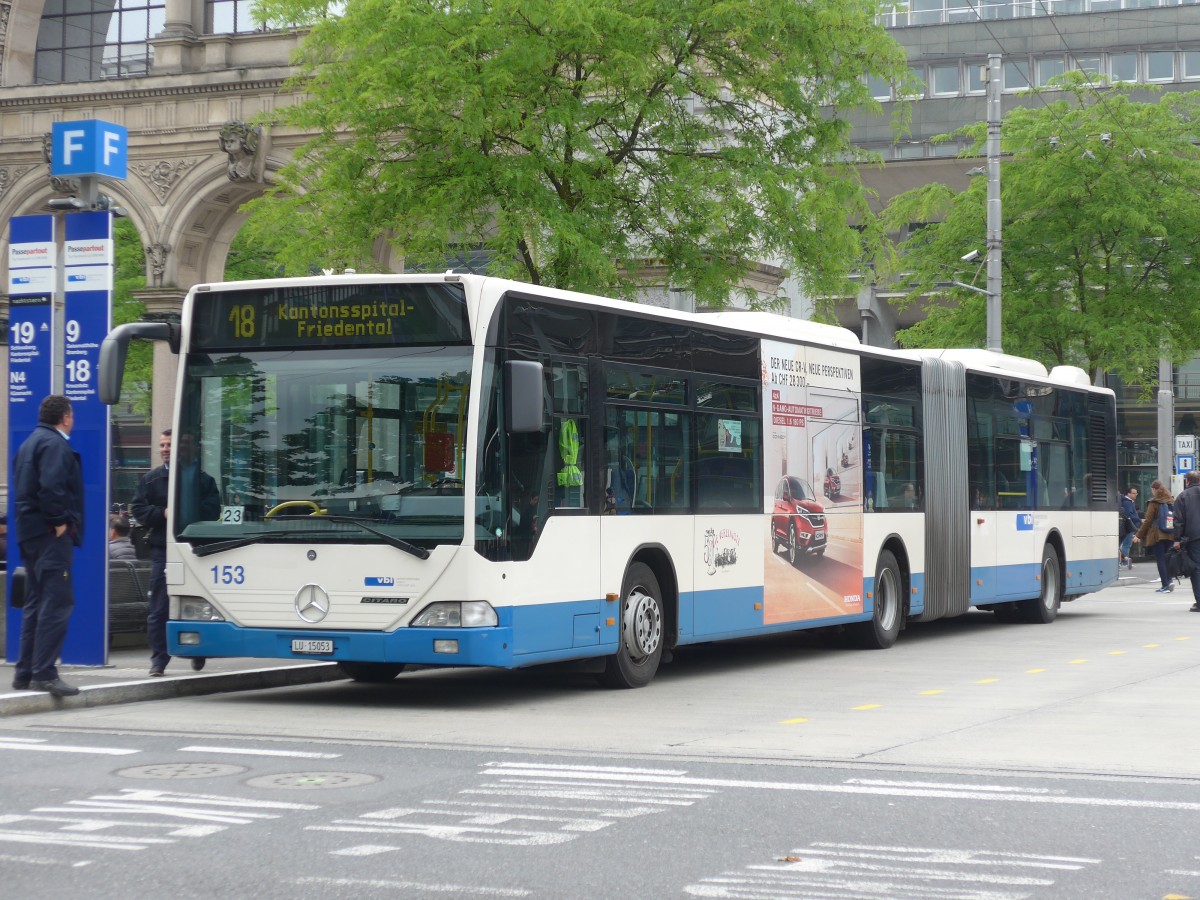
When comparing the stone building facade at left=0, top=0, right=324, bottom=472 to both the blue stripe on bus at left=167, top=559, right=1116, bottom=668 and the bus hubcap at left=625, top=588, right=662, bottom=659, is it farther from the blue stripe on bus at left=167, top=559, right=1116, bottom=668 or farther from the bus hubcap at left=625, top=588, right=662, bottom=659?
the blue stripe on bus at left=167, top=559, right=1116, bottom=668

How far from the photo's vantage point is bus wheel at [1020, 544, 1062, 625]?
21.8 meters

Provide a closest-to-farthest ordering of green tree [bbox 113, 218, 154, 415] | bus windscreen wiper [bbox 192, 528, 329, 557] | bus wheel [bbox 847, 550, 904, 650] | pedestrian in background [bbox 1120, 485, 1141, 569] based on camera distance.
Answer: bus windscreen wiper [bbox 192, 528, 329, 557]
bus wheel [bbox 847, 550, 904, 650]
pedestrian in background [bbox 1120, 485, 1141, 569]
green tree [bbox 113, 218, 154, 415]

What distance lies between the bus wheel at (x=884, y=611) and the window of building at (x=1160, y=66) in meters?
44.1

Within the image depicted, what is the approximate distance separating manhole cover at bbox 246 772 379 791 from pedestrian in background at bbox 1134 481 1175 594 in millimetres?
21978

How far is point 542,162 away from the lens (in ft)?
64.0

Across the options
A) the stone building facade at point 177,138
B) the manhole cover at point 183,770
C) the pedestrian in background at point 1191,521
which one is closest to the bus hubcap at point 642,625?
the manhole cover at point 183,770

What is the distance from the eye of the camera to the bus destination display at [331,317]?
38.7 ft

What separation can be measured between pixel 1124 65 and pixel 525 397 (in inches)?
2027

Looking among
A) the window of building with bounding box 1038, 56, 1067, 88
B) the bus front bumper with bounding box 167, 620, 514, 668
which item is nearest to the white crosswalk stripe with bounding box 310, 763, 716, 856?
the bus front bumper with bounding box 167, 620, 514, 668

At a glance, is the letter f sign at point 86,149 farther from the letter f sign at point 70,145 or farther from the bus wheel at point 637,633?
the bus wheel at point 637,633

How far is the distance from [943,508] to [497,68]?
20.9 ft

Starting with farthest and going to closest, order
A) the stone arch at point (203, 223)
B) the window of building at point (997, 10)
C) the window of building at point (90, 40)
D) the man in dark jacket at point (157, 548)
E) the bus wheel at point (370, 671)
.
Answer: the window of building at point (997, 10) < the window of building at point (90, 40) < the stone arch at point (203, 223) < the bus wheel at point (370, 671) < the man in dark jacket at point (157, 548)

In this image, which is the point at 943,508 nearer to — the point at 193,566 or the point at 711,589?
the point at 711,589

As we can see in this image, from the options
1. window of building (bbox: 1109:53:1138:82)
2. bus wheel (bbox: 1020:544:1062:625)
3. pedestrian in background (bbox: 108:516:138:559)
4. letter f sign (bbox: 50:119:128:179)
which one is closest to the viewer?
letter f sign (bbox: 50:119:128:179)
